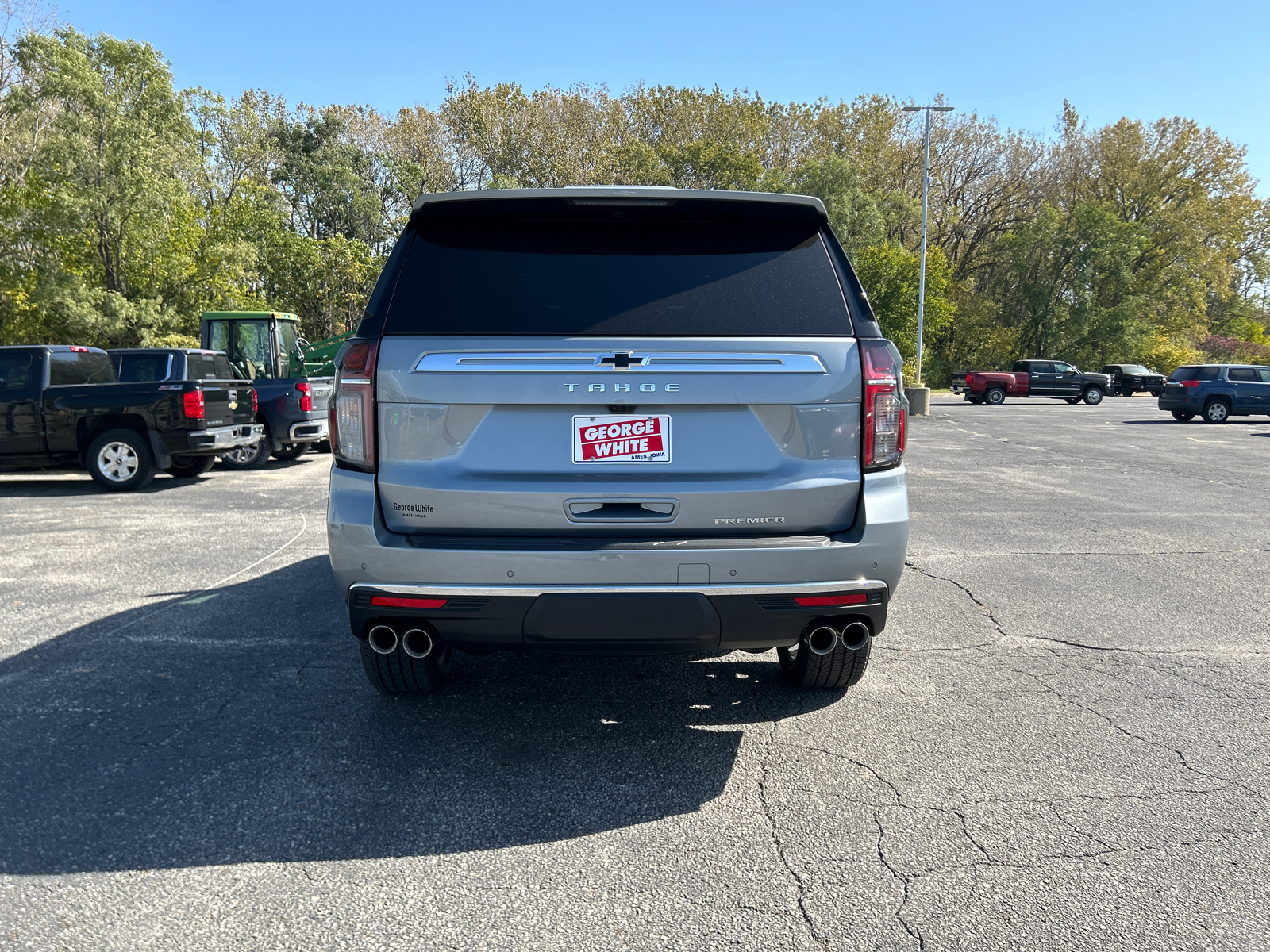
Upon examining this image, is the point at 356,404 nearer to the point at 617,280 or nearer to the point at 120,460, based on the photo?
the point at 617,280

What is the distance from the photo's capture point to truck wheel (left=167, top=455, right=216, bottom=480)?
13.0 metres

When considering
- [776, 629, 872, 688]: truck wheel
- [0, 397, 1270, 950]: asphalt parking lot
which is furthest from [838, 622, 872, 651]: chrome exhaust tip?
[0, 397, 1270, 950]: asphalt parking lot

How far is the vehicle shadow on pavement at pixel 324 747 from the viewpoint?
10.0ft

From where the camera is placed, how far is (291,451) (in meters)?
16.6

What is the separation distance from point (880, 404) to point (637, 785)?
166 centimetres

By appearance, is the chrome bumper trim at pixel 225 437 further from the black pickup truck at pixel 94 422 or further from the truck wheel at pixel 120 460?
the truck wheel at pixel 120 460

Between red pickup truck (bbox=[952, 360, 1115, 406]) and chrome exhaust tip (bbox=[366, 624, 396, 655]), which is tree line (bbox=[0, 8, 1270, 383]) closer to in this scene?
red pickup truck (bbox=[952, 360, 1115, 406])

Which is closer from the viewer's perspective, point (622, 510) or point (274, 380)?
point (622, 510)

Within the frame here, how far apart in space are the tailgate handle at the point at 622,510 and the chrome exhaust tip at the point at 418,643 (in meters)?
0.70

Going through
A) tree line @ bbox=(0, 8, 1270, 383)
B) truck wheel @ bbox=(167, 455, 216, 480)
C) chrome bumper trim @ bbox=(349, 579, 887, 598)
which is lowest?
truck wheel @ bbox=(167, 455, 216, 480)

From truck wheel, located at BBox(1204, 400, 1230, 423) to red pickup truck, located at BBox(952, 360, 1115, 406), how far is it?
12.4 metres

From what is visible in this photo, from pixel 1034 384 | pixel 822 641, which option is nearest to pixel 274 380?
pixel 822 641

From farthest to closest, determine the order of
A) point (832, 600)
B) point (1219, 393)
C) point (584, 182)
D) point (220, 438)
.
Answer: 1. point (584, 182)
2. point (1219, 393)
3. point (220, 438)
4. point (832, 600)

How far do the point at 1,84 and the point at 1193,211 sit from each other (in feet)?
198
